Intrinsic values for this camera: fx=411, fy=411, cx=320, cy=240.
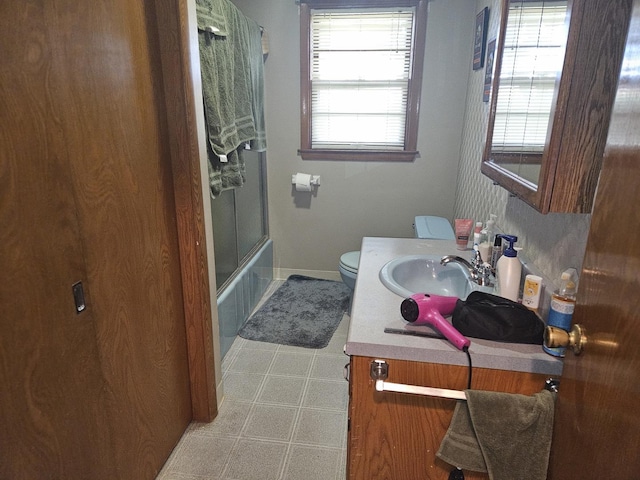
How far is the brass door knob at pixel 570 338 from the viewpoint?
2.78 ft

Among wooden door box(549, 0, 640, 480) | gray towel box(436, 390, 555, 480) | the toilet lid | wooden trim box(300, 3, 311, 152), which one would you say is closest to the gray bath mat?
the toilet lid

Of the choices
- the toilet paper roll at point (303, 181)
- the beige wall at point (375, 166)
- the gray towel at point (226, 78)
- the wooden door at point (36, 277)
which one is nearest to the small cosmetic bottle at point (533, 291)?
the beige wall at point (375, 166)

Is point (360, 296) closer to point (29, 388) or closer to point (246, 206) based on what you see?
point (29, 388)

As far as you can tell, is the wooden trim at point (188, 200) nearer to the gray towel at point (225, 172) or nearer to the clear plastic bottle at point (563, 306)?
the gray towel at point (225, 172)

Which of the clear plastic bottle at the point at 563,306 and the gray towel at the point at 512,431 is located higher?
the clear plastic bottle at the point at 563,306

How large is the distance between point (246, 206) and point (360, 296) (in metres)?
1.79

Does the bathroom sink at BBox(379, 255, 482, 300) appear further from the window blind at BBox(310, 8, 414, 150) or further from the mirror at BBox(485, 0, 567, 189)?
the window blind at BBox(310, 8, 414, 150)

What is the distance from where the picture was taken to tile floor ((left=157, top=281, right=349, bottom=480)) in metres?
1.71

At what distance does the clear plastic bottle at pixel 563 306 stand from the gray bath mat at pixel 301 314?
1.69 meters

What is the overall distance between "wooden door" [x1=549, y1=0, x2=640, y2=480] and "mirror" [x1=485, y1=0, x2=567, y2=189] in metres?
0.32

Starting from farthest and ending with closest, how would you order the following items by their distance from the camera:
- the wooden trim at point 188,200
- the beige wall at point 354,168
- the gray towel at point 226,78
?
the beige wall at point 354,168 → the gray towel at point 226,78 → the wooden trim at point 188,200

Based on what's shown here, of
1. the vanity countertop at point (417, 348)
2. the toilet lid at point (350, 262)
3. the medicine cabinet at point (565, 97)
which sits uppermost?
the medicine cabinet at point (565, 97)

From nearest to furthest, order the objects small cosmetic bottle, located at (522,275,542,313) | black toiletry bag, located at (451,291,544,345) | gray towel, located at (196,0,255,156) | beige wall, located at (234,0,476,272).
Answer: black toiletry bag, located at (451,291,544,345), small cosmetic bottle, located at (522,275,542,313), gray towel, located at (196,0,255,156), beige wall, located at (234,0,476,272)

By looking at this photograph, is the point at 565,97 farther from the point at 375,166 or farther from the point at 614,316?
the point at 375,166
